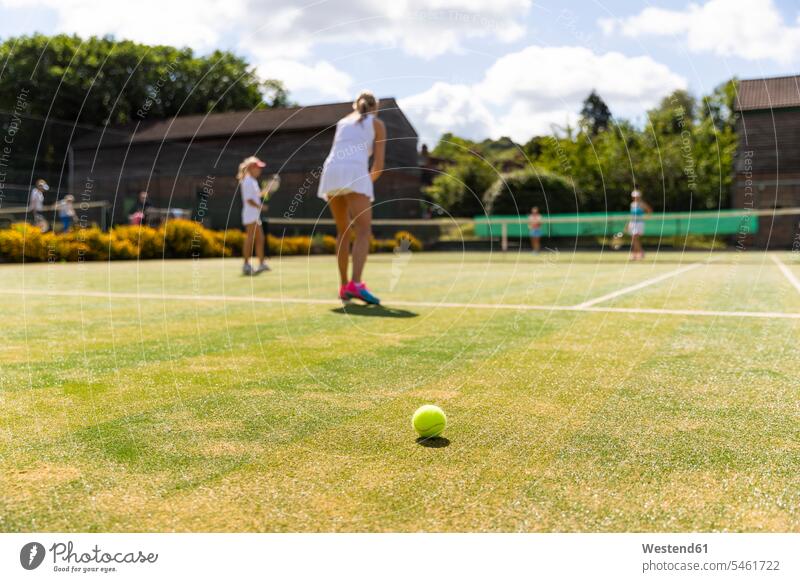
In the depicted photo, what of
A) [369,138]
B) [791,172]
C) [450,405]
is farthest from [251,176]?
A: [791,172]

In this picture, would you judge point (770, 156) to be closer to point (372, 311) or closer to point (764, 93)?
point (764, 93)

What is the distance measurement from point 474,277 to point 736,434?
34.5ft

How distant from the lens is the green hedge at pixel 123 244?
19.0 metres

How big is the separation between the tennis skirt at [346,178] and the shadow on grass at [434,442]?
5297 mm

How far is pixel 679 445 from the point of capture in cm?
291

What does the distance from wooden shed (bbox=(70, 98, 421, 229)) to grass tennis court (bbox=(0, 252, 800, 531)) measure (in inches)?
1169

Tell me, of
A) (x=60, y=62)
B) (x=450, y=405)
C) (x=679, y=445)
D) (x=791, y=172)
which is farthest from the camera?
(x=60, y=62)

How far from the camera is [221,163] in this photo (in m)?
45.8

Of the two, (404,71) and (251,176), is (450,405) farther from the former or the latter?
(251,176)

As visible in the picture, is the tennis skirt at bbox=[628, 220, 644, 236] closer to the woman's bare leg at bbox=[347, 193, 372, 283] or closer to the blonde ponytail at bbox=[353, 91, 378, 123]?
the woman's bare leg at bbox=[347, 193, 372, 283]

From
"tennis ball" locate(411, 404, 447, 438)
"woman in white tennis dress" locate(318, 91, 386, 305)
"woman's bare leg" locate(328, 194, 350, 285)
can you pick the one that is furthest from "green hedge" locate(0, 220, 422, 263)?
"tennis ball" locate(411, 404, 447, 438)

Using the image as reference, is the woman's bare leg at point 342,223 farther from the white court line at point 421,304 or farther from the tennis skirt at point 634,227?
the tennis skirt at point 634,227

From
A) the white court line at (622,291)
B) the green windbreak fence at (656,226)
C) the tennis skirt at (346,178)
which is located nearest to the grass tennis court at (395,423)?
the white court line at (622,291)

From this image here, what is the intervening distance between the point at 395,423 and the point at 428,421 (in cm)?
28
